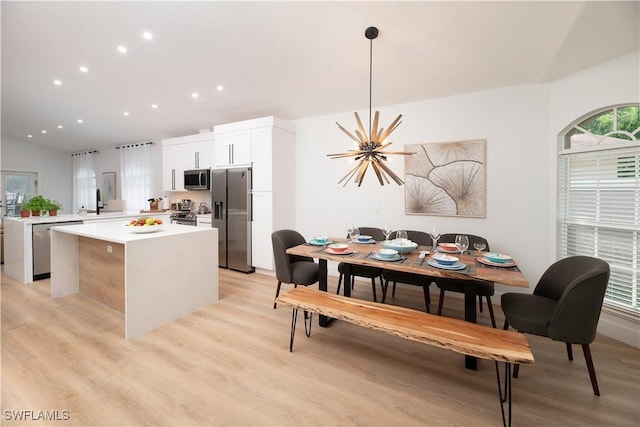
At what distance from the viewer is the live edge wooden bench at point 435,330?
149 cm

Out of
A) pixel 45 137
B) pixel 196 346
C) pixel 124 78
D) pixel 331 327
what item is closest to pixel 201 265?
pixel 196 346

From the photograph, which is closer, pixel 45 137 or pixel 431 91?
pixel 431 91

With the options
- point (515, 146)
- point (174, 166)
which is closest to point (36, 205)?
point (174, 166)

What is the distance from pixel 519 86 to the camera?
3.18 meters

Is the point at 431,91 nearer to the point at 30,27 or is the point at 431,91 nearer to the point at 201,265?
the point at 201,265

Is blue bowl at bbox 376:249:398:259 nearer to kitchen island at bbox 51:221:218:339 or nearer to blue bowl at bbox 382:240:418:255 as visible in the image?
blue bowl at bbox 382:240:418:255

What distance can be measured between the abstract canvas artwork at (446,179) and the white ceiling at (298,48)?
2.44 ft

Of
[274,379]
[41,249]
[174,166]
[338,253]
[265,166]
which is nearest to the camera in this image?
[274,379]

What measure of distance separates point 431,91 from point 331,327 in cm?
317

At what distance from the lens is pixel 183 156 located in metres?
5.60

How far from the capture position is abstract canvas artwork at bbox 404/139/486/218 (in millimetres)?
3418

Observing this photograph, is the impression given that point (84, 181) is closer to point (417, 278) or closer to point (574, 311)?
point (417, 278)

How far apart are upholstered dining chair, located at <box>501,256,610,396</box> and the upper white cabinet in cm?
524

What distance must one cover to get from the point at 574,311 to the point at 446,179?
2.15m
